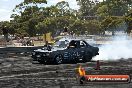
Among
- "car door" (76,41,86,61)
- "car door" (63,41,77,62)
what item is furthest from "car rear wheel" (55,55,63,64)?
"car door" (76,41,86,61)

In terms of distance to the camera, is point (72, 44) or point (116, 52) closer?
point (72, 44)

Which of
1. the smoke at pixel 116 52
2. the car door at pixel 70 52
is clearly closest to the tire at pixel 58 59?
the car door at pixel 70 52

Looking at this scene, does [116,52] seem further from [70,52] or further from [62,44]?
[70,52]

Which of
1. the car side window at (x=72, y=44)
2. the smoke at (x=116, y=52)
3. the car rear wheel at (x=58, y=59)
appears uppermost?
the car side window at (x=72, y=44)

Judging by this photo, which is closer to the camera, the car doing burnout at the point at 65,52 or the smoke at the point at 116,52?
the car doing burnout at the point at 65,52

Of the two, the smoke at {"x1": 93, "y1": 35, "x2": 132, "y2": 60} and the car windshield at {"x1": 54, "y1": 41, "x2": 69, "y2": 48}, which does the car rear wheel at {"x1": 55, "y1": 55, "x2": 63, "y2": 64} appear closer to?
the car windshield at {"x1": 54, "y1": 41, "x2": 69, "y2": 48}

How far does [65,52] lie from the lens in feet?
72.8

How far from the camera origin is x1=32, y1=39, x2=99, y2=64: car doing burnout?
859 inches

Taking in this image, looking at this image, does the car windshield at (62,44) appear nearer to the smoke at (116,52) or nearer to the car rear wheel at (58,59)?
the car rear wheel at (58,59)

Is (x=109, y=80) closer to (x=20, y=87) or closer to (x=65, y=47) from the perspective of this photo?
(x=20, y=87)

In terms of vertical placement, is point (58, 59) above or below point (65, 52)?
below

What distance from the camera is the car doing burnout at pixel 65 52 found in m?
21.8

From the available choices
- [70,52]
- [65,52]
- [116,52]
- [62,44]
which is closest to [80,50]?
[70,52]

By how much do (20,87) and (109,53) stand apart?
18.4 meters
